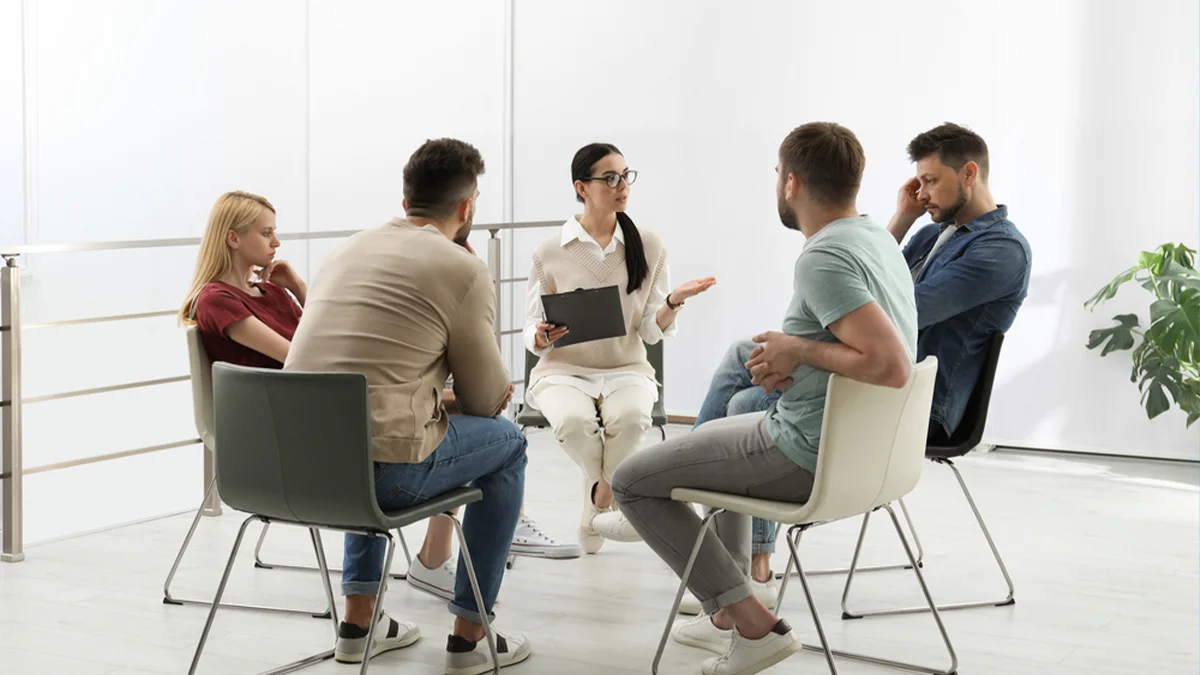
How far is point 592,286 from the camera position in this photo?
3895 mm

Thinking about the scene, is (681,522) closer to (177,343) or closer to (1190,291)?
(1190,291)

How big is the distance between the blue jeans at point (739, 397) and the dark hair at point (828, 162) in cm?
81

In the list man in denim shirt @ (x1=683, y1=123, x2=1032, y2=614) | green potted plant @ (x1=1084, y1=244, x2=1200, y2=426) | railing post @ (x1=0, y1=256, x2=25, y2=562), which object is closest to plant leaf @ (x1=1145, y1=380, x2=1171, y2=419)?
green potted plant @ (x1=1084, y1=244, x2=1200, y2=426)

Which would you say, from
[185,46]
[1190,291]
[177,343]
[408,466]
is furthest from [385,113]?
[408,466]

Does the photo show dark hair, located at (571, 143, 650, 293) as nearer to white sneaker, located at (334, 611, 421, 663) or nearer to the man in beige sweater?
the man in beige sweater

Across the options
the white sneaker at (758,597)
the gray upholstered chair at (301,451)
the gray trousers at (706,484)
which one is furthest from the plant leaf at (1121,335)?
the gray upholstered chair at (301,451)

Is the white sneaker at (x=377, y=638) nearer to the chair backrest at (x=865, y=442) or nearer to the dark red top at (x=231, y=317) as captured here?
the dark red top at (x=231, y=317)

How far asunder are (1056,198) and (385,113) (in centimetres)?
341

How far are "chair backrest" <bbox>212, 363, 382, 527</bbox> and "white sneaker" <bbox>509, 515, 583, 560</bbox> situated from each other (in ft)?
4.61

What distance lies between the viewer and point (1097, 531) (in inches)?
169

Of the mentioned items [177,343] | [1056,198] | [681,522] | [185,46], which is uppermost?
[185,46]

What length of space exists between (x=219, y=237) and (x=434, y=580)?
3.40 feet

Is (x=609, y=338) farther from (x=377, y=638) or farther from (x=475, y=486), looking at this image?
(x=377, y=638)

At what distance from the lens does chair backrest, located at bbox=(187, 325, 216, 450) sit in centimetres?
326
